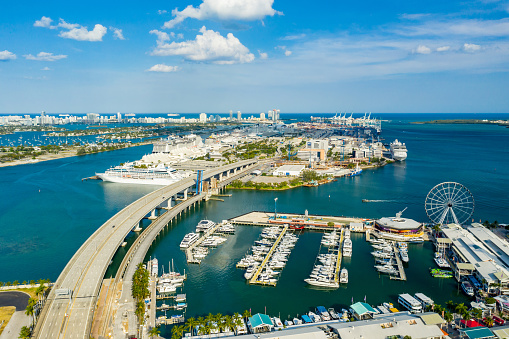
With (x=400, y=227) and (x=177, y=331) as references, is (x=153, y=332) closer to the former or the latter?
(x=177, y=331)

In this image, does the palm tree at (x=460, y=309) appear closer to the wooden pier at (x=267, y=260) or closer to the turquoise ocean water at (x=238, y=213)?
the turquoise ocean water at (x=238, y=213)

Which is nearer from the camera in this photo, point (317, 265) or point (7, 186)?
point (317, 265)

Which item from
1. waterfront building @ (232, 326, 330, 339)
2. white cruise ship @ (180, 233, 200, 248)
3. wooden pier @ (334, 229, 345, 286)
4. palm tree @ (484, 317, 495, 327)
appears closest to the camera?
waterfront building @ (232, 326, 330, 339)

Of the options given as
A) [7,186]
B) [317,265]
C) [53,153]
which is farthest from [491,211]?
[53,153]

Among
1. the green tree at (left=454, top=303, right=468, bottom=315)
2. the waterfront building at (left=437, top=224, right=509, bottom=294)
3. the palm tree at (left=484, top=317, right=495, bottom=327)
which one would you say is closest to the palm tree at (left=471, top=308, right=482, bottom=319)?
the palm tree at (left=484, top=317, right=495, bottom=327)

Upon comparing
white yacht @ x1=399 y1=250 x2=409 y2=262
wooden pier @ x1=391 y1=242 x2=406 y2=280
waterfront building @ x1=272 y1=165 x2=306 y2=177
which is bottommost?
wooden pier @ x1=391 y1=242 x2=406 y2=280

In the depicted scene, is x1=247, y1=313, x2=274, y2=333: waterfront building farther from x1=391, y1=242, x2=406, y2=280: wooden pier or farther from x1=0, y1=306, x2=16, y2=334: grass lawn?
x1=0, y1=306, x2=16, y2=334: grass lawn

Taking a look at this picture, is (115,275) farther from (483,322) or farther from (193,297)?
(483,322)
